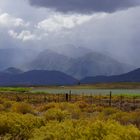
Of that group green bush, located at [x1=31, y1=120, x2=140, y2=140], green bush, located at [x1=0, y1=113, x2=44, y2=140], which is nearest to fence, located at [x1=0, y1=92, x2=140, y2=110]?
green bush, located at [x1=0, y1=113, x2=44, y2=140]

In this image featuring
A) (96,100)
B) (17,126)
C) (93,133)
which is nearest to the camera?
(93,133)

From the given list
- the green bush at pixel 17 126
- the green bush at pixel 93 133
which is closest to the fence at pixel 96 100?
the green bush at pixel 17 126

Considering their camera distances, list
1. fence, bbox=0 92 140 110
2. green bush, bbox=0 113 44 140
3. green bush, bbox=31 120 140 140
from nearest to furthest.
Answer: green bush, bbox=31 120 140 140, green bush, bbox=0 113 44 140, fence, bbox=0 92 140 110

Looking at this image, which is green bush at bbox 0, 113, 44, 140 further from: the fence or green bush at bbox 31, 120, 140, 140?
the fence

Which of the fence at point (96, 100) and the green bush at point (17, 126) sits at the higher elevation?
the fence at point (96, 100)

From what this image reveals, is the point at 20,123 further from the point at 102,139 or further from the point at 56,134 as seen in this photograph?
the point at 102,139

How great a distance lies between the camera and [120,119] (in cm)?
2761

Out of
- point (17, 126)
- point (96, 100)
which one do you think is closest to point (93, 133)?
point (17, 126)

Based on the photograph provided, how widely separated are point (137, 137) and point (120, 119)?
42.6 ft

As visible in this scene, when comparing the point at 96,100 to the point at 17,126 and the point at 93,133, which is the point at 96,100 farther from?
the point at 93,133

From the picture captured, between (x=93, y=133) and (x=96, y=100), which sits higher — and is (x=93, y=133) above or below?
below

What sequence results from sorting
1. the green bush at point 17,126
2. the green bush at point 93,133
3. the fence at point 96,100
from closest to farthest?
the green bush at point 93,133 → the green bush at point 17,126 → the fence at point 96,100

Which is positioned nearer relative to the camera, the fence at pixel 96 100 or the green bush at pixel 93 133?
the green bush at pixel 93 133

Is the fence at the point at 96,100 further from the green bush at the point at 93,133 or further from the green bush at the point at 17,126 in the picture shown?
the green bush at the point at 93,133
